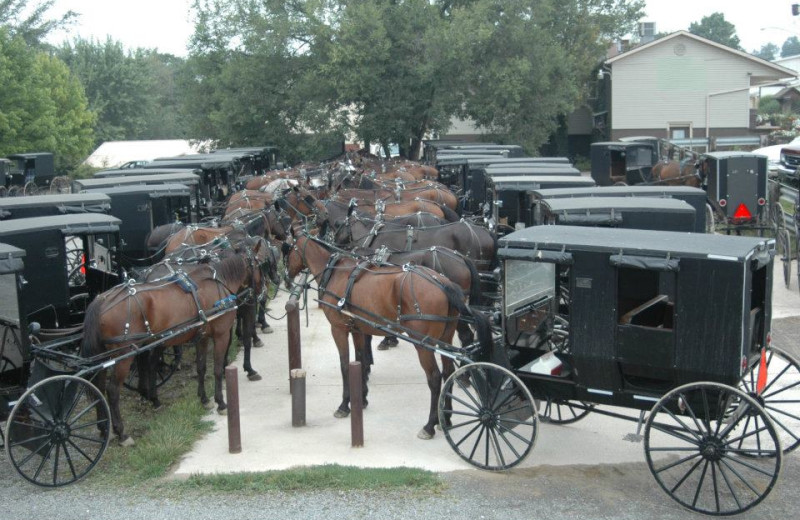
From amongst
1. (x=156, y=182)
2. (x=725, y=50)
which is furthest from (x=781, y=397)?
(x=725, y=50)

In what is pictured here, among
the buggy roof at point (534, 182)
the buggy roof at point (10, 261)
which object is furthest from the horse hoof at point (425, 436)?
the buggy roof at point (534, 182)

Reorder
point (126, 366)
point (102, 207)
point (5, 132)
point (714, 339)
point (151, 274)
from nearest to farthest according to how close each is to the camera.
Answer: point (714, 339)
point (126, 366)
point (151, 274)
point (102, 207)
point (5, 132)

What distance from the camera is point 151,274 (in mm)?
10039

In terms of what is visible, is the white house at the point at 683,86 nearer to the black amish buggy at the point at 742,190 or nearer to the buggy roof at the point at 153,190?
the black amish buggy at the point at 742,190

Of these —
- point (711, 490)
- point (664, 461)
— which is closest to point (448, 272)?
point (664, 461)

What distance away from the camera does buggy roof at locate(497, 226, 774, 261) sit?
23.1 ft

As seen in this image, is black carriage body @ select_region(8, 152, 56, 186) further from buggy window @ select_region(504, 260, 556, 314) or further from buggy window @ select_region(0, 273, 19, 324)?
buggy window @ select_region(504, 260, 556, 314)

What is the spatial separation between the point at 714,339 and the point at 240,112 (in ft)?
98.7

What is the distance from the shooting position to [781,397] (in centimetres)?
1031

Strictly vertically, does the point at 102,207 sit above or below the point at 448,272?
above

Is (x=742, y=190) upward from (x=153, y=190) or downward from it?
downward

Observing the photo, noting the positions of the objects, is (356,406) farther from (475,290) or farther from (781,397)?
(781,397)

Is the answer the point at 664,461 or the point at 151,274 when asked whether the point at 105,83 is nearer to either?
the point at 151,274

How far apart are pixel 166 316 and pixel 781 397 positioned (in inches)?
288
